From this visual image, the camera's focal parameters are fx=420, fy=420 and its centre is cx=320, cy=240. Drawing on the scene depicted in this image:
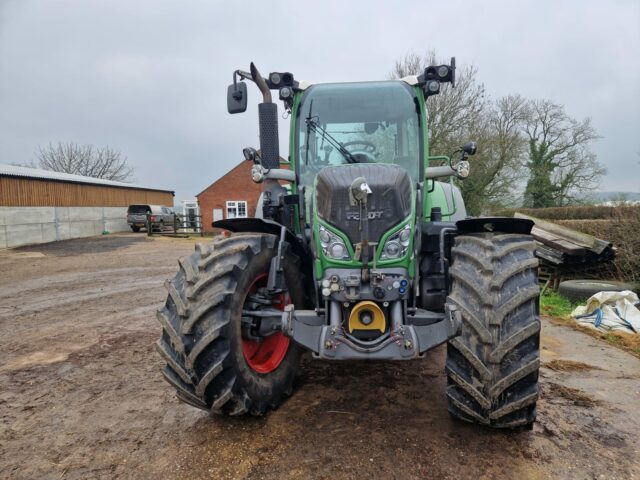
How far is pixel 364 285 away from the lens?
2.68 metres

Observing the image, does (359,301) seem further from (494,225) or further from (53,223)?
(53,223)

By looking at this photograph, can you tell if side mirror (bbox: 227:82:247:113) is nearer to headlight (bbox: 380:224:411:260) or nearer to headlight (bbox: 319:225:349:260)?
headlight (bbox: 319:225:349:260)

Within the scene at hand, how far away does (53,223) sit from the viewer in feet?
75.7

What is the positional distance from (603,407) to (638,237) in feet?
17.9

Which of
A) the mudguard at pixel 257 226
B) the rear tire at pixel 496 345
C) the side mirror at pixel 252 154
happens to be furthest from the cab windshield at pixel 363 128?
the rear tire at pixel 496 345

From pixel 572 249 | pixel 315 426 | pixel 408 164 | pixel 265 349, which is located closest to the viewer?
pixel 315 426

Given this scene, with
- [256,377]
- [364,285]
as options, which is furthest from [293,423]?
[364,285]

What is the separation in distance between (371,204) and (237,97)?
168cm

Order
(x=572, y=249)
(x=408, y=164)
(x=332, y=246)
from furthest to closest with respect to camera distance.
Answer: (x=572, y=249) < (x=408, y=164) < (x=332, y=246)

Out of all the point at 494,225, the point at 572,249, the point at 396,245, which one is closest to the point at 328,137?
the point at 396,245

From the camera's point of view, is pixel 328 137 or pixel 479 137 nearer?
pixel 328 137

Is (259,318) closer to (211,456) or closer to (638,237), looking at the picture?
(211,456)

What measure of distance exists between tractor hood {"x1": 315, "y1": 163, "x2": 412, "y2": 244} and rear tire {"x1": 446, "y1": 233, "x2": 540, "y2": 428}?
0.56m

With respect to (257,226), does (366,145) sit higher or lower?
higher
